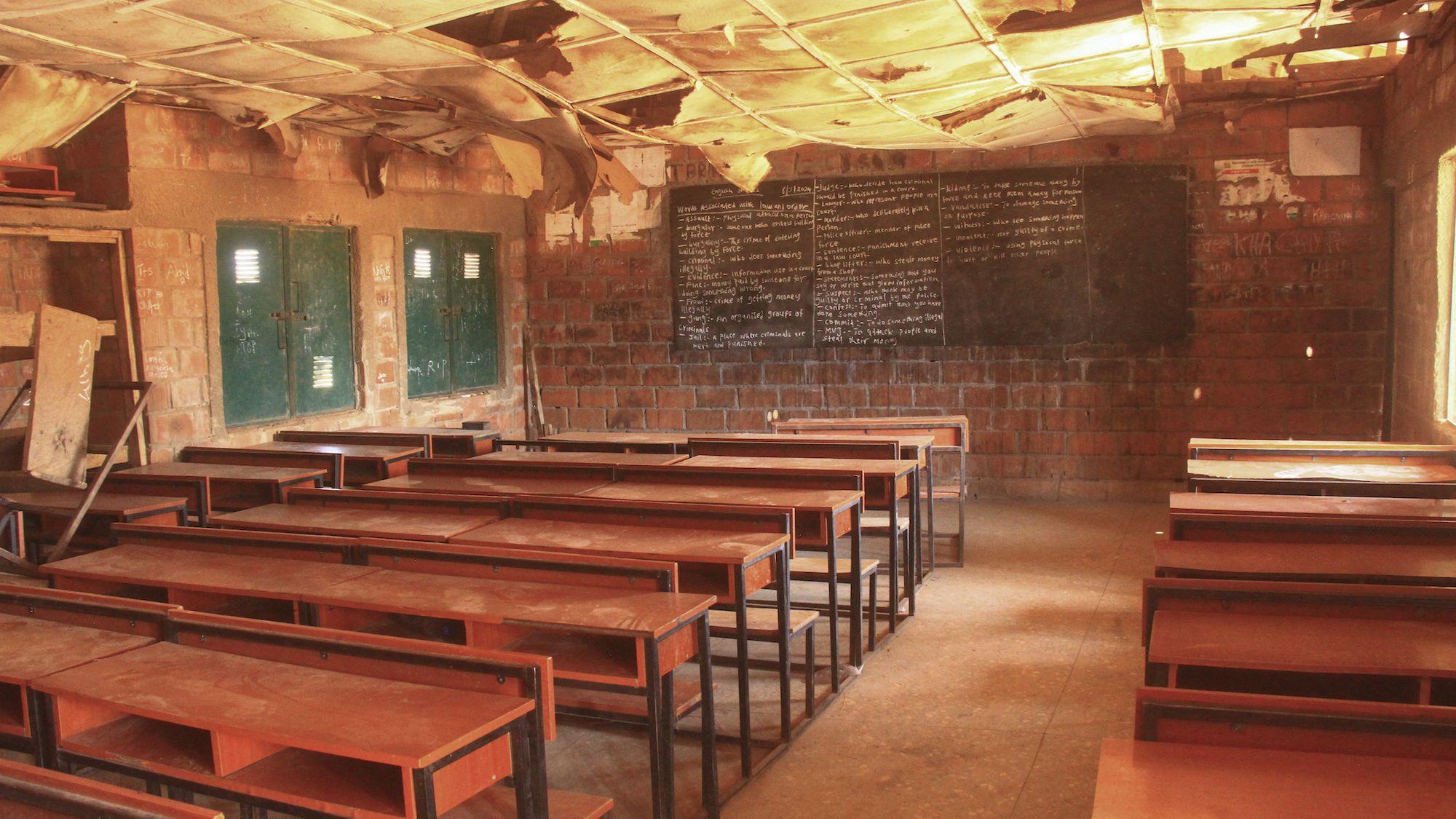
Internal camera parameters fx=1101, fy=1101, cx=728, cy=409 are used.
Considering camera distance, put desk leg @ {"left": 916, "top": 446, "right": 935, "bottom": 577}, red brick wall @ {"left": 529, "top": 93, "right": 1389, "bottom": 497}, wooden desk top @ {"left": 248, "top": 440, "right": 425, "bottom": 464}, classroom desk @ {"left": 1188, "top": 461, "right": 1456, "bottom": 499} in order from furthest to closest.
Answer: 1. red brick wall @ {"left": 529, "top": 93, "right": 1389, "bottom": 497}
2. desk leg @ {"left": 916, "top": 446, "right": 935, "bottom": 577}
3. wooden desk top @ {"left": 248, "top": 440, "right": 425, "bottom": 464}
4. classroom desk @ {"left": 1188, "top": 461, "right": 1456, "bottom": 499}

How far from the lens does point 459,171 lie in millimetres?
7457

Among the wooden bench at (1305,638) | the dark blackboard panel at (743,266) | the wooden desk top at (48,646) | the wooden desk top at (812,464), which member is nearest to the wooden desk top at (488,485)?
the wooden desk top at (812,464)

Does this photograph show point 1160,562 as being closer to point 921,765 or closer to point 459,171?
point 921,765

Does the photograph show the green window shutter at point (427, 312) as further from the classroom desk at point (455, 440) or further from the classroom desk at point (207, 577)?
the classroom desk at point (207, 577)

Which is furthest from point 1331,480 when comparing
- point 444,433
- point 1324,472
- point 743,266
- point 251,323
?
point 251,323

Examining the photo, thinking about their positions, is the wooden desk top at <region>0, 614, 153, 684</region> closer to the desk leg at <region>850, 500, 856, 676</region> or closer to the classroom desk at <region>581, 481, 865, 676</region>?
the classroom desk at <region>581, 481, 865, 676</region>

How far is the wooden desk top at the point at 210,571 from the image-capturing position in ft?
9.11

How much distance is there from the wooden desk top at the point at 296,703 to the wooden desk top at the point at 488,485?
191 cm

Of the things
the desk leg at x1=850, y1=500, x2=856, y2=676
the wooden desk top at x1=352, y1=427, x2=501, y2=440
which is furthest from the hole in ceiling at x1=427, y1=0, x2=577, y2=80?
the wooden desk top at x1=352, y1=427, x2=501, y2=440

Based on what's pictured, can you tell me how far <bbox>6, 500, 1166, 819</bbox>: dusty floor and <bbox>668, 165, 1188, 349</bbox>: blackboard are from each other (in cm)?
227

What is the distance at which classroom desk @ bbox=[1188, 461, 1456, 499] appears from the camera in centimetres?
359

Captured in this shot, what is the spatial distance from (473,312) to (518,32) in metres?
4.44

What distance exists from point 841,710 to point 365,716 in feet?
7.11

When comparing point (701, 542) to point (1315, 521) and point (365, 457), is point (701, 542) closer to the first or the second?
point (1315, 521)
